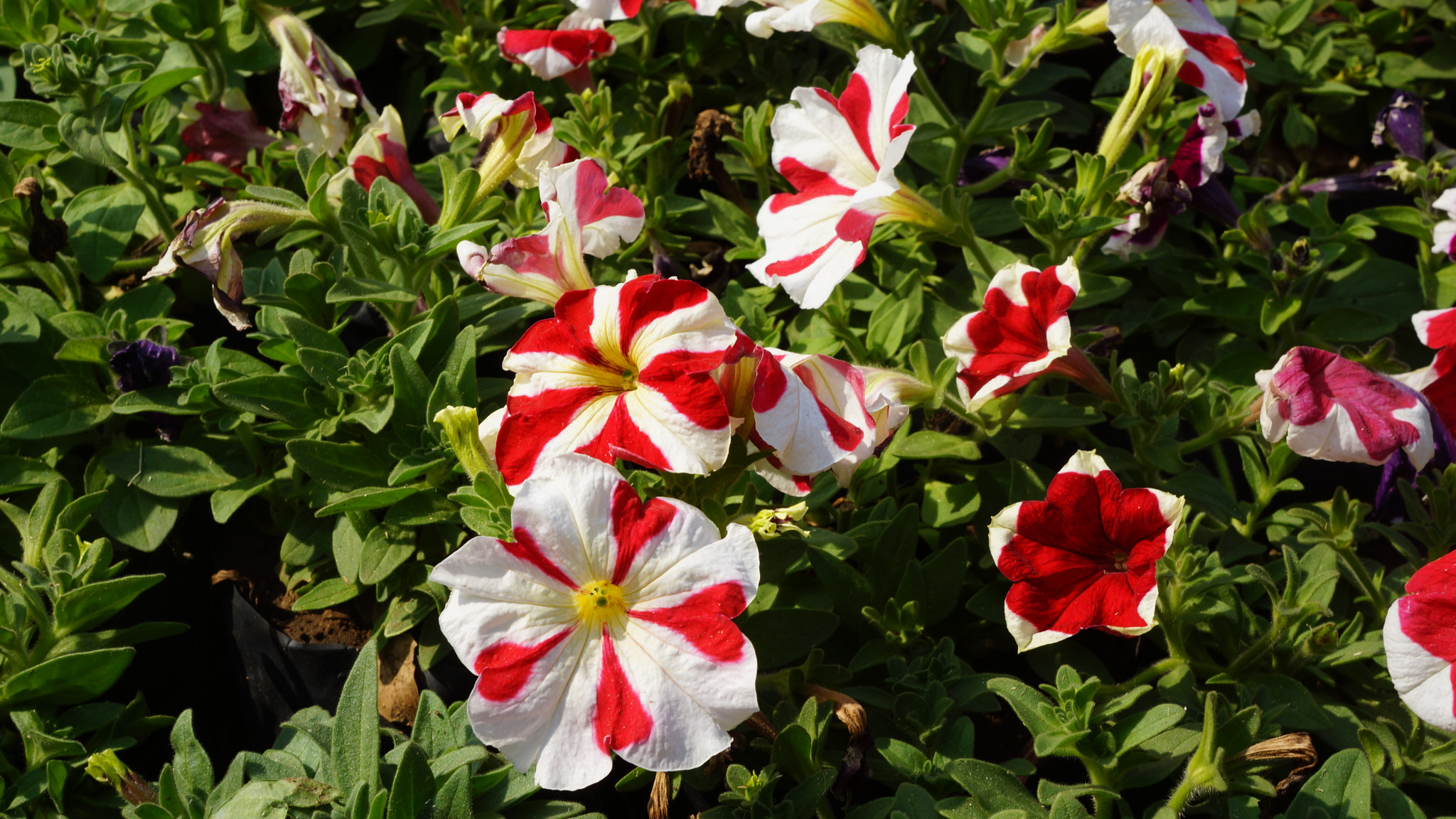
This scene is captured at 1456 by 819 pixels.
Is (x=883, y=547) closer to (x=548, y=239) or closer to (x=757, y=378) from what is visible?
(x=757, y=378)

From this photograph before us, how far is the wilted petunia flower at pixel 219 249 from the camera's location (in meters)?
1.44

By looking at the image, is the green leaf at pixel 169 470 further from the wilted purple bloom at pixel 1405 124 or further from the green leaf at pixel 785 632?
the wilted purple bloom at pixel 1405 124

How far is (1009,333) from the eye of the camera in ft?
4.59

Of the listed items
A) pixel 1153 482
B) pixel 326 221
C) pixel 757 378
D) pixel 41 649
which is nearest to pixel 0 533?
pixel 41 649

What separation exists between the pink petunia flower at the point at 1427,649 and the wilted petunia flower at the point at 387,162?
1.51 meters

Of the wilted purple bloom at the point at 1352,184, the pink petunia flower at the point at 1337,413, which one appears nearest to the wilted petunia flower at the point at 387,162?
the pink petunia flower at the point at 1337,413

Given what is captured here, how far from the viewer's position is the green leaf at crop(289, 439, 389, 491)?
1.40m

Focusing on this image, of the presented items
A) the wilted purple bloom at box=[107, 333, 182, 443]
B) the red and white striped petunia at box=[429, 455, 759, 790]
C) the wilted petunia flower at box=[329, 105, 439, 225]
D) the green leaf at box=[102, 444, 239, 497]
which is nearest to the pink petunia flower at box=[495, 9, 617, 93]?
the wilted petunia flower at box=[329, 105, 439, 225]

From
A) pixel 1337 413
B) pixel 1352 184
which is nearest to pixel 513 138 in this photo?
pixel 1337 413

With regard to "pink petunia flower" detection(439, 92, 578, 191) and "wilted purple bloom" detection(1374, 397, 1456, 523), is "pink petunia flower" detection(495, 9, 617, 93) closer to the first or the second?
"pink petunia flower" detection(439, 92, 578, 191)

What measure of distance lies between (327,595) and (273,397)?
0.32 m

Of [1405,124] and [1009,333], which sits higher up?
[1009,333]

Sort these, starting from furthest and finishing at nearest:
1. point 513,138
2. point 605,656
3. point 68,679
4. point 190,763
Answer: point 513,138 < point 68,679 < point 190,763 < point 605,656

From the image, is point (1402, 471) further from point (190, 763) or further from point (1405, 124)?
point (190, 763)
